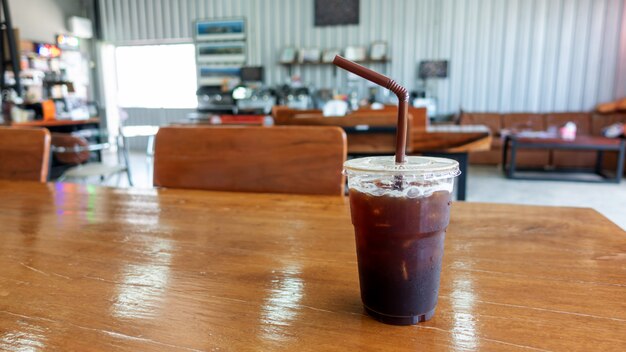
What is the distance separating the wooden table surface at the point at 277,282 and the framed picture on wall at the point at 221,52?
25.1ft

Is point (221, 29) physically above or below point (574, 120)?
above

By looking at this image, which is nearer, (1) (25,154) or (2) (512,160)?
(1) (25,154)

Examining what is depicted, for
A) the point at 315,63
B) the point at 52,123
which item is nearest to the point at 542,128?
the point at 315,63

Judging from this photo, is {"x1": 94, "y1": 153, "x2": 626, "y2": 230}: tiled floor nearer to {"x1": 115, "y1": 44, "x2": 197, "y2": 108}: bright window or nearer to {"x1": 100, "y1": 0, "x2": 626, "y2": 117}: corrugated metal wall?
{"x1": 100, "y1": 0, "x2": 626, "y2": 117}: corrugated metal wall

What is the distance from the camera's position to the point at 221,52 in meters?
8.31

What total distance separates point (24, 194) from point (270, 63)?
23.8 ft

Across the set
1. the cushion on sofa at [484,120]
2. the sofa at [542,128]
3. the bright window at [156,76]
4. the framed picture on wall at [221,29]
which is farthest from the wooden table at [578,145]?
the bright window at [156,76]

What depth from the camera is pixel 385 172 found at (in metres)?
0.43

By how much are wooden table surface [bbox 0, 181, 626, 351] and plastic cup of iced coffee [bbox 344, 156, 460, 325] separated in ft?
0.09

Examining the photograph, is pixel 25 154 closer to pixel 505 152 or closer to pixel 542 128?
pixel 505 152

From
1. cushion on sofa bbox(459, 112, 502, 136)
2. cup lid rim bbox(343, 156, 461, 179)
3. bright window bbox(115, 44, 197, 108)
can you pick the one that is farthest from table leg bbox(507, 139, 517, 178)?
bright window bbox(115, 44, 197, 108)

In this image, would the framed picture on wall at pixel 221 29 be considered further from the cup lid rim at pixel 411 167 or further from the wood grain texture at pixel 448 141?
the cup lid rim at pixel 411 167

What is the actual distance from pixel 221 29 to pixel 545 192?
6087mm

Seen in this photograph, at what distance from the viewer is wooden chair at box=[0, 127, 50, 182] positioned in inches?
57.0
